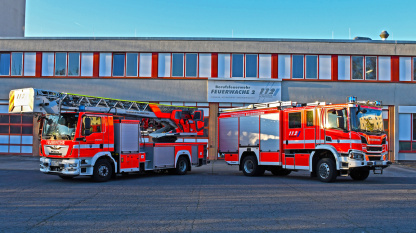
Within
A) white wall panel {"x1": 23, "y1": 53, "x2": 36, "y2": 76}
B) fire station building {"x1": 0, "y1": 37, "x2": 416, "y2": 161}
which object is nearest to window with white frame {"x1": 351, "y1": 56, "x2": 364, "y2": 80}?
fire station building {"x1": 0, "y1": 37, "x2": 416, "y2": 161}

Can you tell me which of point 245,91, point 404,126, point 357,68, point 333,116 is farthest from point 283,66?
point 333,116

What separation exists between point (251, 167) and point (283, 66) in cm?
1326

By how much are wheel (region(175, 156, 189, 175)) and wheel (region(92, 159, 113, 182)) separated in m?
3.85

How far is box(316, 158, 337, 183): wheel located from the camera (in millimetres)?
15000

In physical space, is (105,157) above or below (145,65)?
below

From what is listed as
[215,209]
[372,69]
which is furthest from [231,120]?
[372,69]

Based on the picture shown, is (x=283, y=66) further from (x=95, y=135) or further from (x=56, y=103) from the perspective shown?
(x=56, y=103)

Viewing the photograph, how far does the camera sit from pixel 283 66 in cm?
2989

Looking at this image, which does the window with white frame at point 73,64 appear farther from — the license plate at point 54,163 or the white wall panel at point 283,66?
the license plate at point 54,163

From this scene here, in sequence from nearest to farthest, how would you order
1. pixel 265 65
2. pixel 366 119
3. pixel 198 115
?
pixel 366 119, pixel 198 115, pixel 265 65

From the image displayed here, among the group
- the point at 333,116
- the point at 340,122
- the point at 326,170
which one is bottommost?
the point at 326,170

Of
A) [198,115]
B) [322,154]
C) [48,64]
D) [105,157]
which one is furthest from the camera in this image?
[48,64]

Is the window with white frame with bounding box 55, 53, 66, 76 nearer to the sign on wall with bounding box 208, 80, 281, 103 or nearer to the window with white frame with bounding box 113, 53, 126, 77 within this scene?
the window with white frame with bounding box 113, 53, 126, 77

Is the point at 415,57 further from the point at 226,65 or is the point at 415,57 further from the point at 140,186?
the point at 140,186
